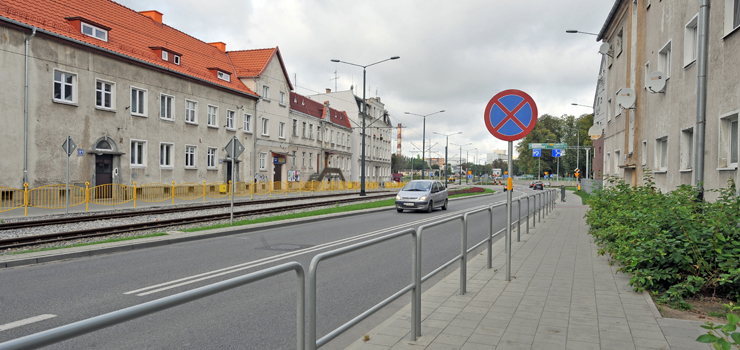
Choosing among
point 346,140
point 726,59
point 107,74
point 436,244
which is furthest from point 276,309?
point 346,140

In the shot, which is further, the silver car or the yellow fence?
the silver car

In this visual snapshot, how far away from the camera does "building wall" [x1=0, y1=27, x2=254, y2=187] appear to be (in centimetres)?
2064

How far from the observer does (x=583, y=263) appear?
870 cm

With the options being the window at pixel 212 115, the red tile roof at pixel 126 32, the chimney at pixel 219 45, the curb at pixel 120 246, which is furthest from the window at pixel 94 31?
the curb at pixel 120 246

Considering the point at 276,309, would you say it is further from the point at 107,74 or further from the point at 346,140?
the point at 346,140

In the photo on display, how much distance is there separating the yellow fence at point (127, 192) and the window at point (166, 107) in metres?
4.19

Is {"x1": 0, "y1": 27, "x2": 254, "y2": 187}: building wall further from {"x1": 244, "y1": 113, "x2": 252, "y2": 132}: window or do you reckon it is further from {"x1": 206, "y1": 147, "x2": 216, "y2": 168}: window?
{"x1": 244, "y1": 113, "x2": 252, "y2": 132}: window

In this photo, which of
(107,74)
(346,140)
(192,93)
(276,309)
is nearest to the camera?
(276,309)

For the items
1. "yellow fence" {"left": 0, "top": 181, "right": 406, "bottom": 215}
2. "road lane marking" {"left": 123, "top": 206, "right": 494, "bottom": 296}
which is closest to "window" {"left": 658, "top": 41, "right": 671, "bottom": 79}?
"road lane marking" {"left": 123, "top": 206, "right": 494, "bottom": 296}

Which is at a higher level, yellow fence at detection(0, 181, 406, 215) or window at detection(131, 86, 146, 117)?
window at detection(131, 86, 146, 117)

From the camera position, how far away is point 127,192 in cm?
2375

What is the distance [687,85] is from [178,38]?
32220mm

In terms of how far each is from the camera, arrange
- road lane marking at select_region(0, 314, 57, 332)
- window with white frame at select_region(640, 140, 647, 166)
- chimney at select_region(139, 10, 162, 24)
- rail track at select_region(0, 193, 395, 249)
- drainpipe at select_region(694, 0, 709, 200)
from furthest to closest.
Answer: chimney at select_region(139, 10, 162, 24) < window with white frame at select_region(640, 140, 647, 166) < rail track at select_region(0, 193, 395, 249) < drainpipe at select_region(694, 0, 709, 200) < road lane marking at select_region(0, 314, 57, 332)

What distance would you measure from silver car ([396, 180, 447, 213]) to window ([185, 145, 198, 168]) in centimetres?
1617
